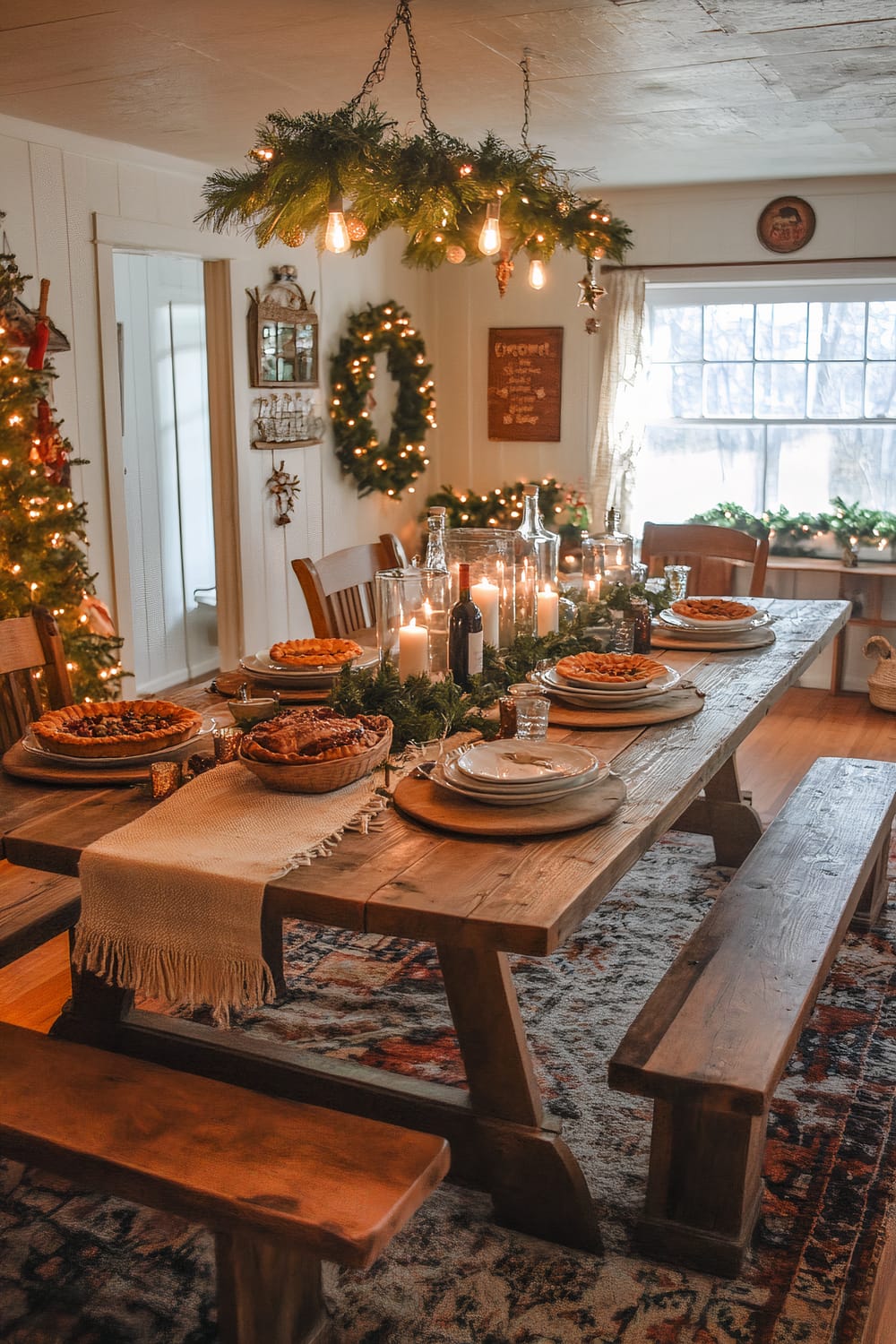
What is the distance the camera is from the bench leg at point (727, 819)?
365 cm

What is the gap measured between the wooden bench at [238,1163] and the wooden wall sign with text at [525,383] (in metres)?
5.17

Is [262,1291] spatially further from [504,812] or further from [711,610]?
[711,610]

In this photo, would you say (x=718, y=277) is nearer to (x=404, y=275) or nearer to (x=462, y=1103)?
(x=404, y=275)

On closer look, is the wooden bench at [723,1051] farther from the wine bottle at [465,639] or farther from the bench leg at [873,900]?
the bench leg at [873,900]

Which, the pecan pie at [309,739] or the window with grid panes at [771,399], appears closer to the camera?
the pecan pie at [309,739]

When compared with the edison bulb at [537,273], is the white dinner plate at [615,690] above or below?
below

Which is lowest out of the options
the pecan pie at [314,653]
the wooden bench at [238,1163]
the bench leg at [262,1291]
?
the bench leg at [262,1291]

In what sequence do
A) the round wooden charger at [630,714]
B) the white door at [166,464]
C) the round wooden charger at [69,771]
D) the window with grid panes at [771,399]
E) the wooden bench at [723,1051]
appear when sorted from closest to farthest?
the wooden bench at [723,1051]
the round wooden charger at [69,771]
the round wooden charger at [630,714]
the white door at [166,464]
the window with grid panes at [771,399]

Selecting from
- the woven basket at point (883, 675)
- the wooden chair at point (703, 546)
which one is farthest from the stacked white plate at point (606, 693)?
the woven basket at point (883, 675)

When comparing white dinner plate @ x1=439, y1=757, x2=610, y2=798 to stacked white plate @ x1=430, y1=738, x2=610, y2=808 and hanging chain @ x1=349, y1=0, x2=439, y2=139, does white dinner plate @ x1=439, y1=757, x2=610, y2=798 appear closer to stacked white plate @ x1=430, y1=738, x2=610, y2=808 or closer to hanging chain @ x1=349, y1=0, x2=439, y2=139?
stacked white plate @ x1=430, y1=738, x2=610, y2=808

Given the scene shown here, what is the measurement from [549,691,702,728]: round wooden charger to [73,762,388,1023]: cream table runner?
2.15 feet

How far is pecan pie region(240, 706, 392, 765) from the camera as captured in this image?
1.92 m

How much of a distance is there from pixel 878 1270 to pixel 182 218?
179 inches

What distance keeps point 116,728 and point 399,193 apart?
131cm
